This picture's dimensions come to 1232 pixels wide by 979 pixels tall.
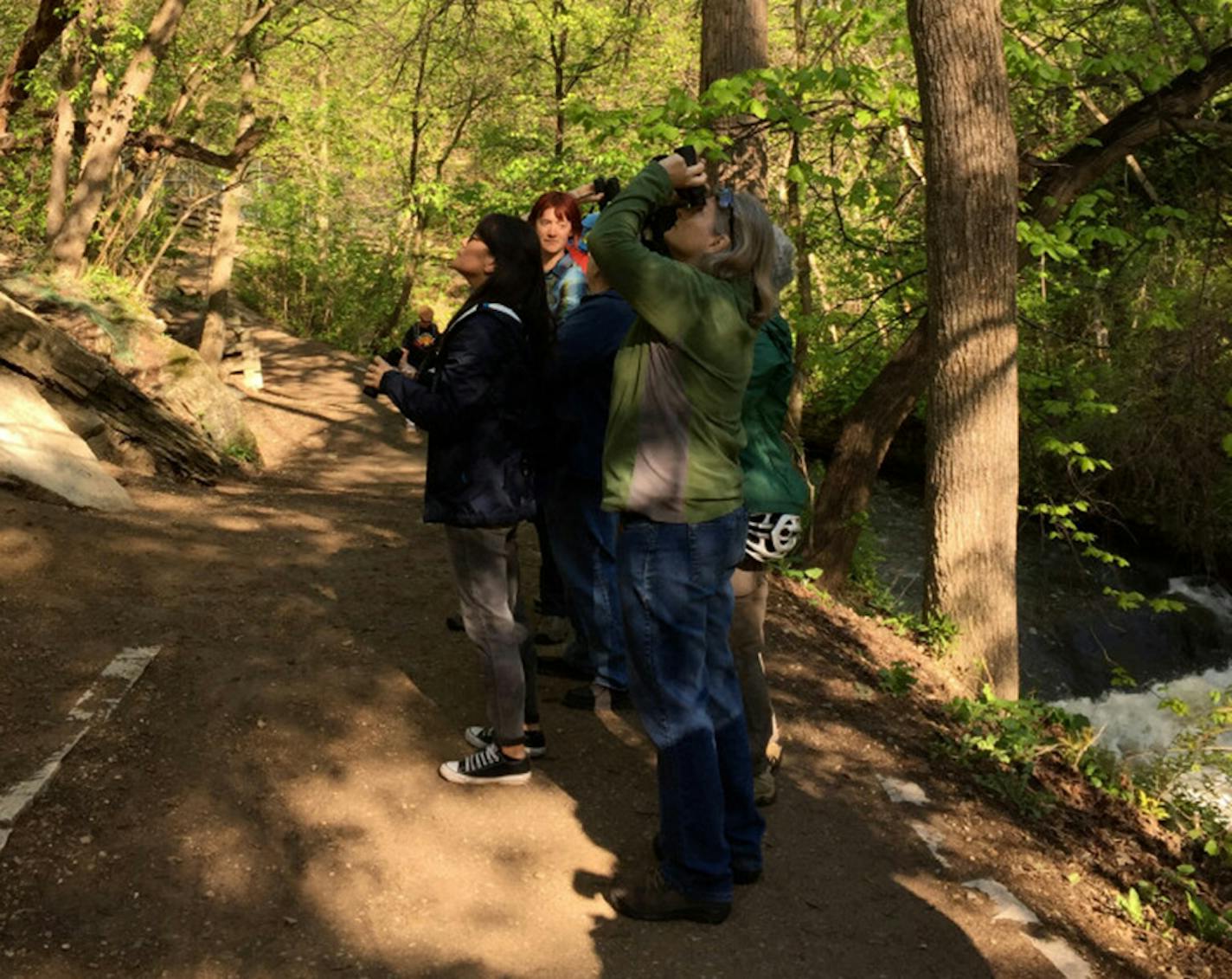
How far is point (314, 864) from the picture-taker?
3.44 m

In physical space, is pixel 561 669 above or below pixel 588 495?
below

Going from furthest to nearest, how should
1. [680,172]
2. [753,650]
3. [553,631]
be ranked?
[553,631]
[753,650]
[680,172]

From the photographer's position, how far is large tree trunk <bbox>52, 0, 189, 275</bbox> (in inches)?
426

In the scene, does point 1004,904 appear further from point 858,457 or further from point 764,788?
point 858,457

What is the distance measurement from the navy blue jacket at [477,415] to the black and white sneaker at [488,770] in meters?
0.91

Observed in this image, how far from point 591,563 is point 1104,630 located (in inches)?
391

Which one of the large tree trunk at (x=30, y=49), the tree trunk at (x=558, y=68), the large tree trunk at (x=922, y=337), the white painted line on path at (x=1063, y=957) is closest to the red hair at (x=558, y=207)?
the white painted line on path at (x=1063, y=957)

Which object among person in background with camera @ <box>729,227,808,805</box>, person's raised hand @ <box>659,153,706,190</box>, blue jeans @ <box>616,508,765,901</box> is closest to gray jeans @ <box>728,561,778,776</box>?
person in background with camera @ <box>729,227,808,805</box>

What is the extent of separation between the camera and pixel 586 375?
4.20 meters

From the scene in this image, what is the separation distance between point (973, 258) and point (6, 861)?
575cm

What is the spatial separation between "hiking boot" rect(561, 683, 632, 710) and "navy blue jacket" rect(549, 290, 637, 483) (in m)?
0.98

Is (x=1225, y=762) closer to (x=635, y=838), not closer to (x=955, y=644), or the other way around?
(x=955, y=644)

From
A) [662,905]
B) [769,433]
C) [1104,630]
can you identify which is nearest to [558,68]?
[1104,630]

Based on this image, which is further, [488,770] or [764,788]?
[764,788]
